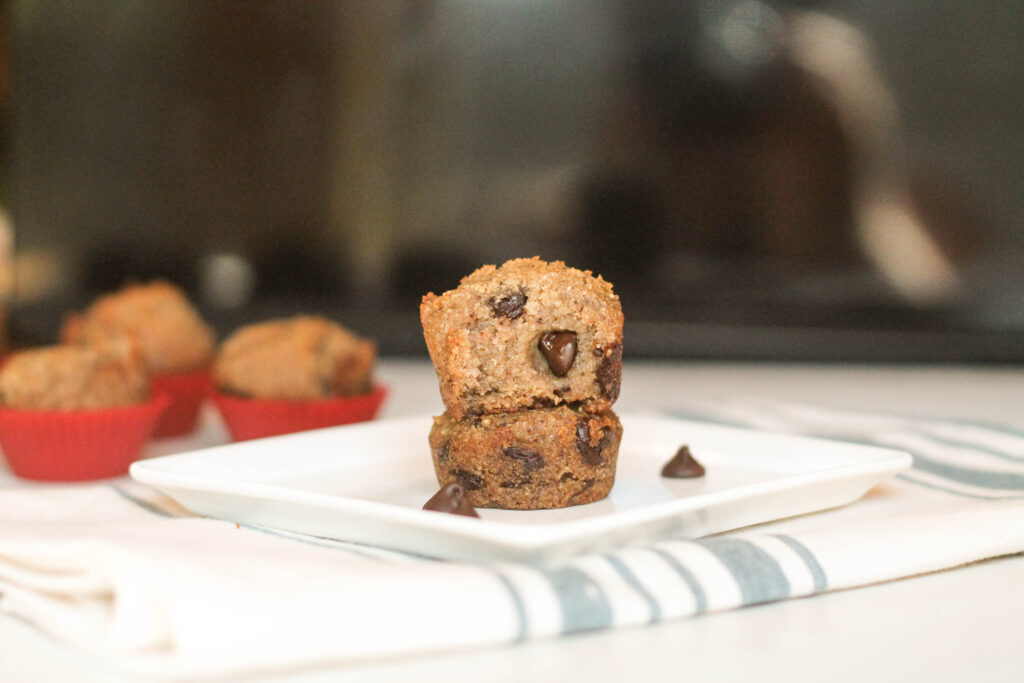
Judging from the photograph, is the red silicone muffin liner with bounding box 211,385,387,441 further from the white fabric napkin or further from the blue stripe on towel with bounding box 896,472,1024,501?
the blue stripe on towel with bounding box 896,472,1024,501

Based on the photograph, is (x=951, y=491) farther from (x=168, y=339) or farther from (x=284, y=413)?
(x=168, y=339)

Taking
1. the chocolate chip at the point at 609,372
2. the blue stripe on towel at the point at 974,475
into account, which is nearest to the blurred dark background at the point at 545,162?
the blue stripe on towel at the point at 974,475

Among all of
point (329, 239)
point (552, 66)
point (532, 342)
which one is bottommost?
point (532, 342)

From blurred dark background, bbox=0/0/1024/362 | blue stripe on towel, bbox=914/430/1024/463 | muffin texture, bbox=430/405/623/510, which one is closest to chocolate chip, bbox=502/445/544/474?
muffin texture, bbox=430/405/623/510

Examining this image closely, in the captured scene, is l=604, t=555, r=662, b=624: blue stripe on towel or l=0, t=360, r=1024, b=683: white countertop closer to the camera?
l=0, t=360, r=1024, b=683: white countertop

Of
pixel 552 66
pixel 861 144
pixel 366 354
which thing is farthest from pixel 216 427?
pixel 861 144

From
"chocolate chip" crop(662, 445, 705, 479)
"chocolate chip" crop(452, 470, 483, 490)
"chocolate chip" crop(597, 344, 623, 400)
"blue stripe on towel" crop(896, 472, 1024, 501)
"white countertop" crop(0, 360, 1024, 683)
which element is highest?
"chocolate chip" crop(597, 344, 623, 400)

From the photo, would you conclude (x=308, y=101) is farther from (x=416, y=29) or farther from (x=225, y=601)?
(x=225, y=601)
